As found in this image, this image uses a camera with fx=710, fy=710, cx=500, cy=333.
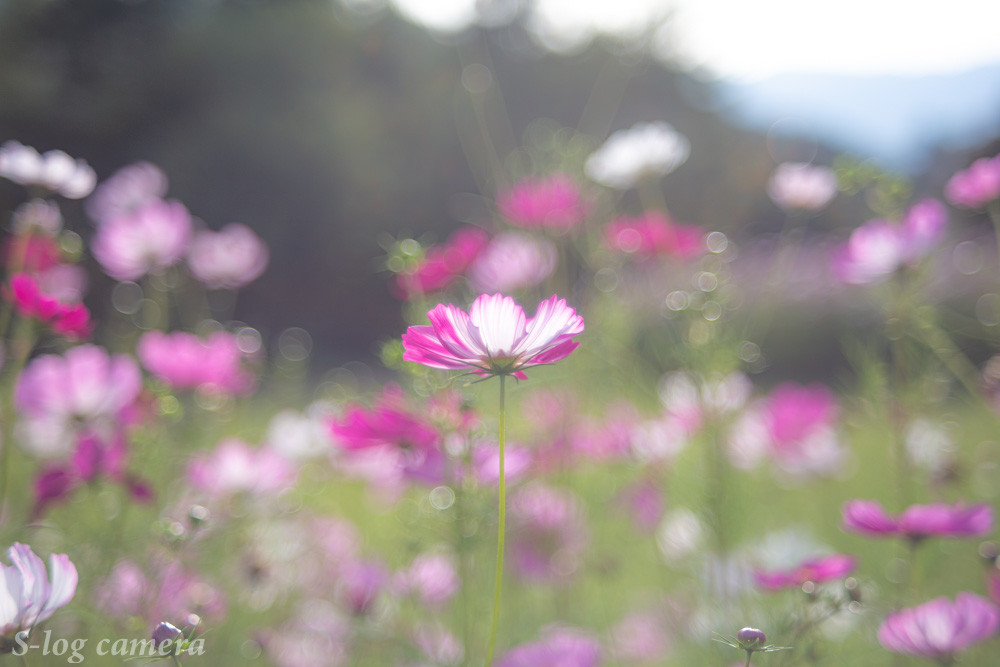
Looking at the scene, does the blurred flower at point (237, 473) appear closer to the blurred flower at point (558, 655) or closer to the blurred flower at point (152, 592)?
the blurred flower at point (152, 592)

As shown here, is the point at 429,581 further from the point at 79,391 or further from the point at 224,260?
the point at 224,260

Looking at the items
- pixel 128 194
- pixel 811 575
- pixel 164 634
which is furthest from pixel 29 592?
pixel 128 194

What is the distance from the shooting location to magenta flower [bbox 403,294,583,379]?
0.34 m

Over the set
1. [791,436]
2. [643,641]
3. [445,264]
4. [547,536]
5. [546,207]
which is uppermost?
[546,207]

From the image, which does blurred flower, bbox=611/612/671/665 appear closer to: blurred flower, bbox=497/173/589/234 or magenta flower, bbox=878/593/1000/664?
magenta flower, bbox=878/593/1000/664

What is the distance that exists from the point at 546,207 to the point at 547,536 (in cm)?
36

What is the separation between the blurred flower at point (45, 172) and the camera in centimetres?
54

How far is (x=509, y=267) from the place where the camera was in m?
0.71

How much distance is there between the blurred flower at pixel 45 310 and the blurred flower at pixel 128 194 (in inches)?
17.2

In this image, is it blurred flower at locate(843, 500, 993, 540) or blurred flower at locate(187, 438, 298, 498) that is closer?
blurred flower at locate(843, 500, 993, 540)

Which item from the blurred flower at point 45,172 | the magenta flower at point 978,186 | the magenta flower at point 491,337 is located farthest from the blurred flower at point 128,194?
the magenta flower at point 978,186

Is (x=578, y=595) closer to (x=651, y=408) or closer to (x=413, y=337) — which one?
(x=651, y=408)

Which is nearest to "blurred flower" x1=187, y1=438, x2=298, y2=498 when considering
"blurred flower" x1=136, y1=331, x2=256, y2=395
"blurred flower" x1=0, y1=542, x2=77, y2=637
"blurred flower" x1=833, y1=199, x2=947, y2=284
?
"blurred flower" x1=136, y1=331, x2=256, y2=395

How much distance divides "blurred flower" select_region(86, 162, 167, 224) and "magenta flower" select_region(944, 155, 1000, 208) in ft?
2.99
